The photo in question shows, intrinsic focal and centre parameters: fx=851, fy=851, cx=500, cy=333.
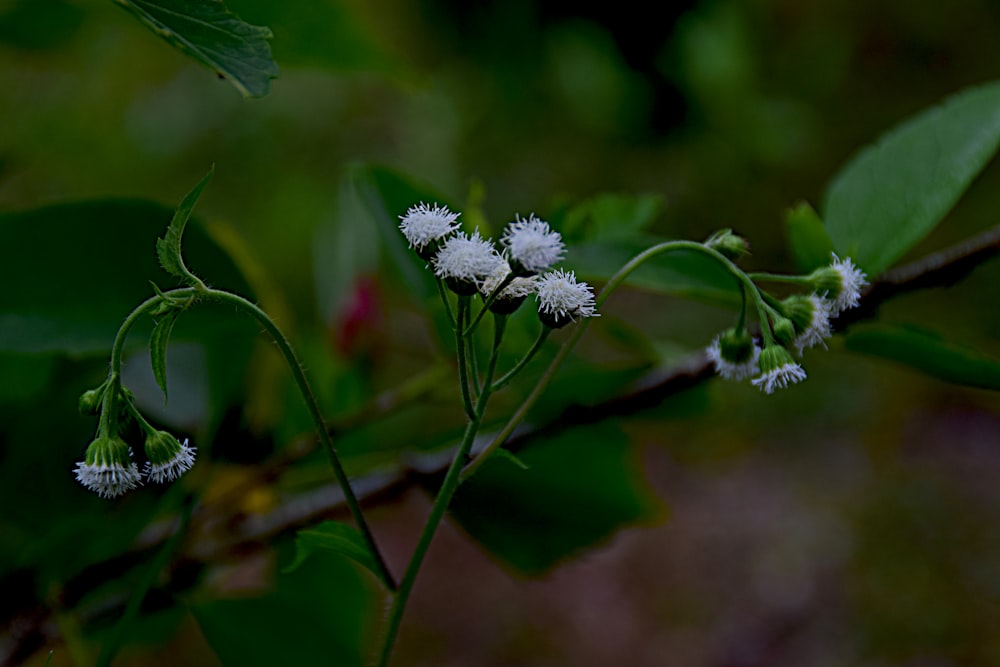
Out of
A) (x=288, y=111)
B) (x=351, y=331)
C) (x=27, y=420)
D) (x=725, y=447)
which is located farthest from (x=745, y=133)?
(x=27, y=420)

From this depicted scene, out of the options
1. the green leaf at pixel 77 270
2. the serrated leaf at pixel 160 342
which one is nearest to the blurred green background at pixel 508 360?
the green leaf at pixel 77 270

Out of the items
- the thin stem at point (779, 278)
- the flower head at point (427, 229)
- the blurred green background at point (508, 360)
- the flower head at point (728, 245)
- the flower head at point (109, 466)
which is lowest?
the blurred green background at point (508, 360)

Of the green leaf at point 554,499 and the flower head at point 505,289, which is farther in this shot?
the green leaf at point 554,499

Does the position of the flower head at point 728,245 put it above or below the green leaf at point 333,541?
above

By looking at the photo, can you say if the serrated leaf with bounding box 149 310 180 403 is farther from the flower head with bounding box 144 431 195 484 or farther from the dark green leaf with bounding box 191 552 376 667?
the dark green leaf with bounding box 191 552 376 667

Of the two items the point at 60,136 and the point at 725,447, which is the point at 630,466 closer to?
the point at 60,136

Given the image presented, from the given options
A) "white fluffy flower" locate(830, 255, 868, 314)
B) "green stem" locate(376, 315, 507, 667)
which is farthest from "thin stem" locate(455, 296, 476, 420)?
"white fluffy flower" locate(830, 255, 868, 314)

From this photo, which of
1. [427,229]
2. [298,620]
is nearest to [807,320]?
[427,229]

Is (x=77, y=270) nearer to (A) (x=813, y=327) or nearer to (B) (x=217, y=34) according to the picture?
(B) (x=217, y=34)

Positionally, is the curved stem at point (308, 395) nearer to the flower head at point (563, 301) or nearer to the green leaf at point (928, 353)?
the flower head at point (563, 301)
